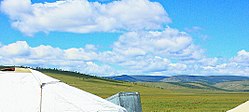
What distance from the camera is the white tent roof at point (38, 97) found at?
374 inches

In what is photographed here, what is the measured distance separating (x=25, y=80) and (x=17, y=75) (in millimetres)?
262

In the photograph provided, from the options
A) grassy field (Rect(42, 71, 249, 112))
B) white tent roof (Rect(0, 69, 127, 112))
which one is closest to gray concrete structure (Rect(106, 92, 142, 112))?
white tent roof (Rect(0, 69, 127, 112))

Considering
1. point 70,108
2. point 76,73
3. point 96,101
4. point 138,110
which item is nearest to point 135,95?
point 138,110

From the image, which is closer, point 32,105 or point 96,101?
point 32,105

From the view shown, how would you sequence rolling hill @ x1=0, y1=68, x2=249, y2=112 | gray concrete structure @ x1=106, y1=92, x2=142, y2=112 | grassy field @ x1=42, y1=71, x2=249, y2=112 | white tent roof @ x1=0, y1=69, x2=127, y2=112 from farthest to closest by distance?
1. rolling hill @ x1=0, y1=68, x2=249, y2=112
2. grassy field @ x1=42, y1=71, x2=249, y2=112
3. gray concrete structure @ x1=106, y1=92, x2=142, y2=112
4. white tent roof @ x1=0, y1=69, x2=127, y2=112

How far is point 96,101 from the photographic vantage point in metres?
10.3

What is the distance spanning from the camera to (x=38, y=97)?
963 cm

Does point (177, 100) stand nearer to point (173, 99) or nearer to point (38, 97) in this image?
point (173, 99)

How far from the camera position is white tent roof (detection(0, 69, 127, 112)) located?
31.2 ft

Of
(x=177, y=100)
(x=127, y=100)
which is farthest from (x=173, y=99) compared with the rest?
(x=127, y=100)

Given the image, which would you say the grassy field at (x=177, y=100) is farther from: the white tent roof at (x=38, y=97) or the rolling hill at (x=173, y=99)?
the white tent roof at (x=38, y=97)

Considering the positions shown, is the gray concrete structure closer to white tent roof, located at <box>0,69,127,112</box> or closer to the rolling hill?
white tent roof, located at <box>0,69,127,112</box>

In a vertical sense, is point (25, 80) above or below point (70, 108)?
above

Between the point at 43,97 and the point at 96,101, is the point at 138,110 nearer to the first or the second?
the point at 96,101
